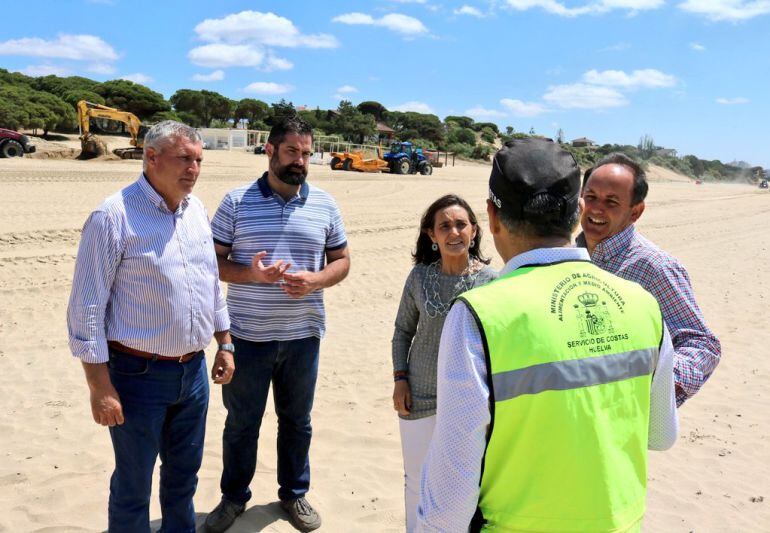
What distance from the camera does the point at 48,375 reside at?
5.69 meters

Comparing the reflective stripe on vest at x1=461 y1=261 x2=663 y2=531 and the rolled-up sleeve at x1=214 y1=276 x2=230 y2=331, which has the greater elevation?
the reflective stripe on vest at x1=461 y1=261 x2=663 y2=531

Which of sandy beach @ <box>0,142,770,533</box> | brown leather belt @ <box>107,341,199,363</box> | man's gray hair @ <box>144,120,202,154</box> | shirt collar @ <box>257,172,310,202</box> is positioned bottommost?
sandy beach @ <box>0,142,770,533</box>

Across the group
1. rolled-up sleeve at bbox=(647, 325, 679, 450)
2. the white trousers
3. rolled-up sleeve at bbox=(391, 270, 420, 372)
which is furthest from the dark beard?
rolled-up sleeve at bbox=(647, 325, 679, 450)

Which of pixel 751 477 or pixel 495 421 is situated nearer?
pixel 495 421

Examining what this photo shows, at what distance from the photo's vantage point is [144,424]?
273 centimetres

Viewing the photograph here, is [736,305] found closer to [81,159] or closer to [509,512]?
[509,512]

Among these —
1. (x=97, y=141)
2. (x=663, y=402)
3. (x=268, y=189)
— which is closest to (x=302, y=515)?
(x=268, y=189)

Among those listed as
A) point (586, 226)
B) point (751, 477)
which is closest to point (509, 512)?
point (586, 226)

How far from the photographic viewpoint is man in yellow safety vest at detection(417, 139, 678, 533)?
1351 mm

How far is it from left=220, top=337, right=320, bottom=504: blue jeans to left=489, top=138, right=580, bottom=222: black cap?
2149 mm

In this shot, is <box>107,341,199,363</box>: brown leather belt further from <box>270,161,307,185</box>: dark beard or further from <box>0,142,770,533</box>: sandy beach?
<box>0,142,770,533</box>: sandy beach

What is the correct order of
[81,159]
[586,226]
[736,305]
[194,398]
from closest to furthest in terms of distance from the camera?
[586,226], [194,398], [736,305], [81,159]

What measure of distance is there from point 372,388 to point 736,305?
22.1 ft

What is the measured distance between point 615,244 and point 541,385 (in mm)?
1303
